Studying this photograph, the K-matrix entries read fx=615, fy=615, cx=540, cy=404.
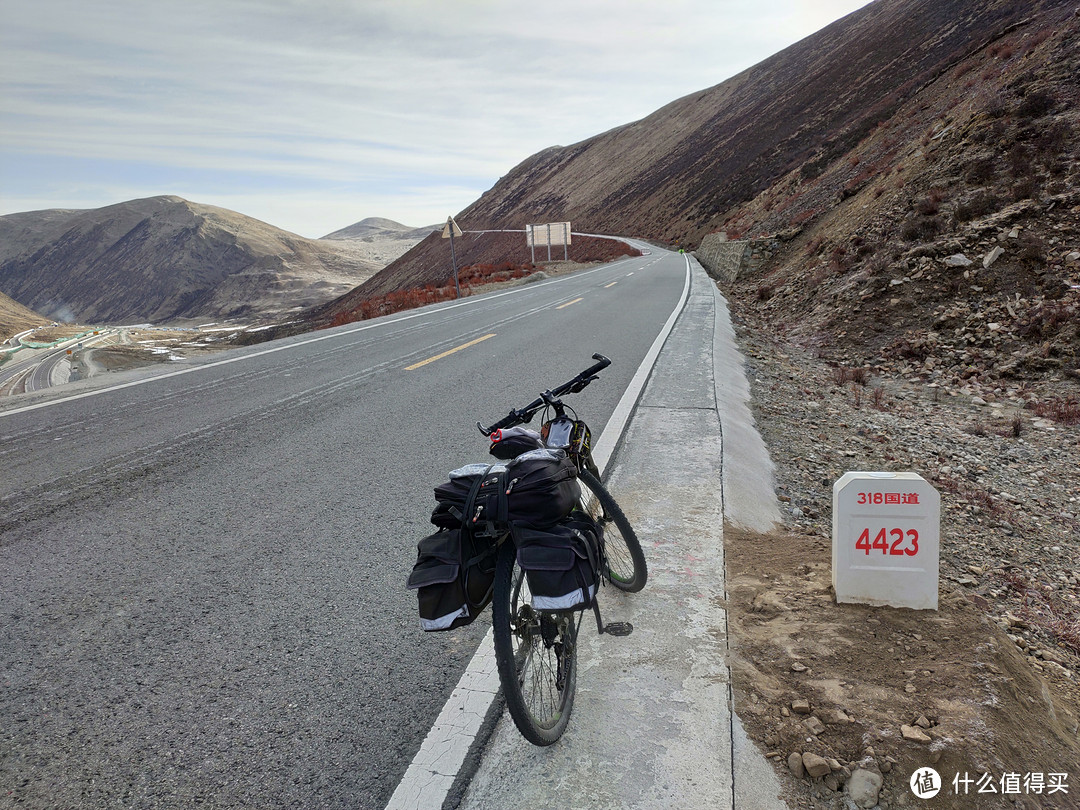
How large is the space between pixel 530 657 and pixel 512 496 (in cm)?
65

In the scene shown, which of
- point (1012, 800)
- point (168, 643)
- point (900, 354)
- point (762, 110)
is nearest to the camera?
point (1012, 800)

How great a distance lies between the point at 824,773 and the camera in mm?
2150

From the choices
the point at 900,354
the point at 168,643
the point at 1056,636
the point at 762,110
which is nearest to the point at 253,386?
the point at 168,643

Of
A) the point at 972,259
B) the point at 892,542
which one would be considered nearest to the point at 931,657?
the point at 892,542

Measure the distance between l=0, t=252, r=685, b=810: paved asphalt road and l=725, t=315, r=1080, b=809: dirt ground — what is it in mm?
1405

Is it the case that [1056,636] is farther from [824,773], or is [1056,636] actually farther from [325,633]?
[325,633]

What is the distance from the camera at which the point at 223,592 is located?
330 centimetres

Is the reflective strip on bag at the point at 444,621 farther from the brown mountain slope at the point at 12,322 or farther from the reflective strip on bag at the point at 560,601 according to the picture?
the brown mountain slope at the point at 12,322

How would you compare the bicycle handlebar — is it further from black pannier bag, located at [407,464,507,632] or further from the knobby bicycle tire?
black pannier bag, located at [407,464,507,632]

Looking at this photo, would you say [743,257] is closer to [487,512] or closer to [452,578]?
[487,512]

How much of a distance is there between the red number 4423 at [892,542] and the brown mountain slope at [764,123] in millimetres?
33420

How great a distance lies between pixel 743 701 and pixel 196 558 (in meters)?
3.10

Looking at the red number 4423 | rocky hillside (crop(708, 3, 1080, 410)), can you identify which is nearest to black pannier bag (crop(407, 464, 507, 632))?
the red number 4423

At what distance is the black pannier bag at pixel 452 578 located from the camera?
2059mm
